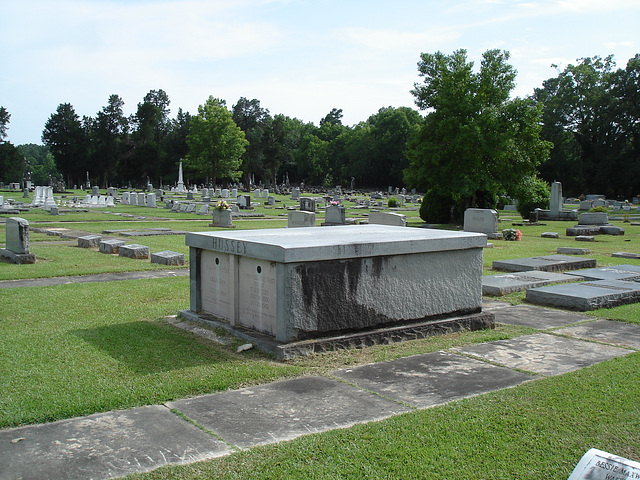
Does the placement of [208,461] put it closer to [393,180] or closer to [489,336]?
[489,336]

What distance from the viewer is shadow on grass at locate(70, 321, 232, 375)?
5.37 m

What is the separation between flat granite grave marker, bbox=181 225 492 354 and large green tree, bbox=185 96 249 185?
6443cm

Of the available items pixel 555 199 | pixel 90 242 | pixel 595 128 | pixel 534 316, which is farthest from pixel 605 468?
pixel 595 128

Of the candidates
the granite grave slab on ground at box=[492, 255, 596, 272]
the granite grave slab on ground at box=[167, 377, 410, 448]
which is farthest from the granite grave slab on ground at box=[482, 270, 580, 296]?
the granite grave slab on ground at box=[167, 377, 410, 448]

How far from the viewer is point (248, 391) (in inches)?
185

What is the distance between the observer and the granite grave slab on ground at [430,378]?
4598 mm

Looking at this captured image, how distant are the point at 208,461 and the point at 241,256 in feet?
10.5

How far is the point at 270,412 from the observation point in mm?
4219

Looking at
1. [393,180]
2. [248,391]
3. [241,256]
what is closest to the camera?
[248,391]

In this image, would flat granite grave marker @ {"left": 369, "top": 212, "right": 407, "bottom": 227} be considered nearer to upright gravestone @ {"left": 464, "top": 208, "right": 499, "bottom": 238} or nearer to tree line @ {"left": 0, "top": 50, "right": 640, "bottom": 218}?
upright gravestone @ {"left": 464, "top": 208, "right": 499, "bottom": 238}

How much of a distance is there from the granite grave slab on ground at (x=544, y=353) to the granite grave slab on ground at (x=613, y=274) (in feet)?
15.2

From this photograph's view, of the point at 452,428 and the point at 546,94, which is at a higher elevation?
the point at 546,94

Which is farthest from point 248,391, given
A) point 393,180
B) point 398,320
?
point 393,180

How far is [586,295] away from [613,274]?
115 inches
